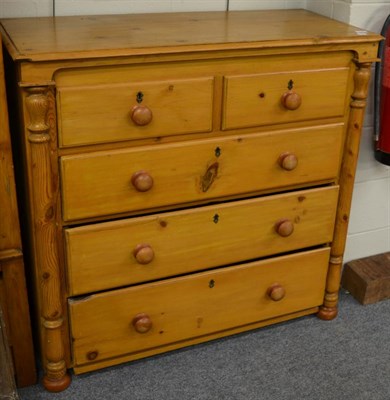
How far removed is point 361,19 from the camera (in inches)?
79.3

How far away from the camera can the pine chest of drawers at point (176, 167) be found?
157 cm

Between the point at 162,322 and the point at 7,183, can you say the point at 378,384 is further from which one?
the point at 7,183

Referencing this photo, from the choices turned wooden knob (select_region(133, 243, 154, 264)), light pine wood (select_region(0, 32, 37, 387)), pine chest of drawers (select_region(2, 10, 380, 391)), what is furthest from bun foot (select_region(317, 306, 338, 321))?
light pine wood (select_region(0, 32, 37, 387))

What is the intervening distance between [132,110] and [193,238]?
431 mm

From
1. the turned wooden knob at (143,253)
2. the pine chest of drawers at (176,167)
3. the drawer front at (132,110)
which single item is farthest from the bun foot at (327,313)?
the drawer front at (132,110)

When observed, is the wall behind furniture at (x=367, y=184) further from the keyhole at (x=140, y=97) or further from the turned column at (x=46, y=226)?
the turned column at (x=46, y=226)

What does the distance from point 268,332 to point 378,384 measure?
383 millimetres

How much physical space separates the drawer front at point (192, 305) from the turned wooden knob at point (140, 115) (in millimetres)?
495

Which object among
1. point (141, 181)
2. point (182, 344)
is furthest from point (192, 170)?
point (182, 344)

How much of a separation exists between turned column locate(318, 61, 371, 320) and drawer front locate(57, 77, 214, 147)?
1.50ft

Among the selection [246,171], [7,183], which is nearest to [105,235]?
[7,183]

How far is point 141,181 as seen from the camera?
1.67 m

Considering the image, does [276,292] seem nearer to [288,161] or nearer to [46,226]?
[288,161]

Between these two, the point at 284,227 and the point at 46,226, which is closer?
the point at 46,226
